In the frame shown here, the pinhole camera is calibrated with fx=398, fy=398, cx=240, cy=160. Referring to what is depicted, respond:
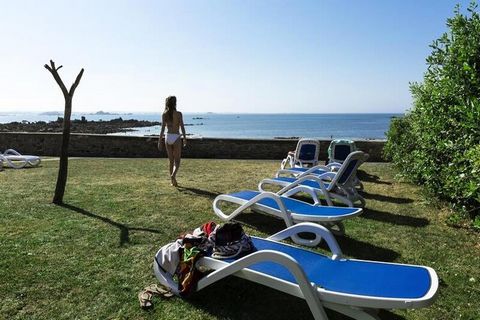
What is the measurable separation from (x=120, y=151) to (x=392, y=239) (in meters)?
12.0

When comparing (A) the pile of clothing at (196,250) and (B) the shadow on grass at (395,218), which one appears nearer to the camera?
(A) the pile of clothing at (196,250)

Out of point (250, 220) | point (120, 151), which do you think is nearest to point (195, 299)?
point (250, 220)

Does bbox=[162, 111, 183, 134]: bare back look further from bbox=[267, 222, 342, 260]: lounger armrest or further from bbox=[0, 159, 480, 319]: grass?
bbox=[267, 222, 342, 260]: lounger armrest

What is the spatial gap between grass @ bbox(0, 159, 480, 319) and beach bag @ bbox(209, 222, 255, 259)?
1.34 ft

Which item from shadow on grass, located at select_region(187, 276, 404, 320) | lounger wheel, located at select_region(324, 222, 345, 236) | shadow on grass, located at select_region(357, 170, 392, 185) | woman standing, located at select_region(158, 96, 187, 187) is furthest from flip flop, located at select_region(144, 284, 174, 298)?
shadow on grass, located at select_region(357, 170, 392, 185)

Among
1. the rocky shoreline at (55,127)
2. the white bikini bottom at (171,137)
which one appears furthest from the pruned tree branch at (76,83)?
the rocky shoreline at (55,127)

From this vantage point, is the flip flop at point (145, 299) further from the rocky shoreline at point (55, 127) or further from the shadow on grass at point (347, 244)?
the rocky shoreline at point (55, 127)

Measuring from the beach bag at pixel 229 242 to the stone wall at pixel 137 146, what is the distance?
36.5 ft

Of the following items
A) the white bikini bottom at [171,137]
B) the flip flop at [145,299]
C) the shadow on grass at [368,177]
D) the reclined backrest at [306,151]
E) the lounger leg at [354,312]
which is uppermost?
the white bikini bottom at [171,137]

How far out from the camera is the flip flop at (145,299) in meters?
3.28

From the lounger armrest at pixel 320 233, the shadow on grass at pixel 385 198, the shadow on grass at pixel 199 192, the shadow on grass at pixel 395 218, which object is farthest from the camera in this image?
the shadow on grass at pixel 199 192

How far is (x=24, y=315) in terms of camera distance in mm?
3119

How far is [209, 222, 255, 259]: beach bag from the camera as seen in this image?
11.3ft

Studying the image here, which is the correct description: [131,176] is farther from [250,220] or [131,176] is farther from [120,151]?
[120,151]
